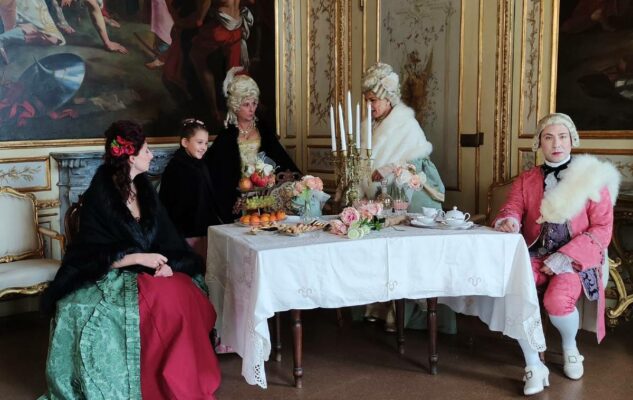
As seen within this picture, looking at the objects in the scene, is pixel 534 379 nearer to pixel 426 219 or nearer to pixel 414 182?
pixel 426 219

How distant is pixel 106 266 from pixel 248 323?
777 mm

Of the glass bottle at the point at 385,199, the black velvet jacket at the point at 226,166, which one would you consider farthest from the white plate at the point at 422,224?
the black velvet jacket at the point at 226,166

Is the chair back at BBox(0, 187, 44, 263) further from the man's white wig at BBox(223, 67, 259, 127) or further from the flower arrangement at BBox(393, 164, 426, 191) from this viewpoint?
the flower arrangement at BBox(393, 164, 426, 191)

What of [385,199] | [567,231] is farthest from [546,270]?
[385,199]

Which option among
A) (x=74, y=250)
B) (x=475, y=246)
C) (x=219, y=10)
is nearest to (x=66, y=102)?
(x=219, y=10)

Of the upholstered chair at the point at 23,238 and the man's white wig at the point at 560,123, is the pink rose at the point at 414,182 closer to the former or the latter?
the man's white wig at the point at 560,123

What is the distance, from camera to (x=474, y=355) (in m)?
4.11

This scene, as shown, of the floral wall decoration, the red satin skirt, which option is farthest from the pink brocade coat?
the floral wall decoration

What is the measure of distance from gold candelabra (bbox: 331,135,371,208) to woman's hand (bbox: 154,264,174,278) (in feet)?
3.32

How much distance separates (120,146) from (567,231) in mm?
2462

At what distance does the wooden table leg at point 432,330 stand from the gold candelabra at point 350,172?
0.70 metres

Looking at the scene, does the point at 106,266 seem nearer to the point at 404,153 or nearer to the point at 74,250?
the point at 74,250

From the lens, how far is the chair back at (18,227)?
482 centimetres

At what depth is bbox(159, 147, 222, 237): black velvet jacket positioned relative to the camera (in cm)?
428
